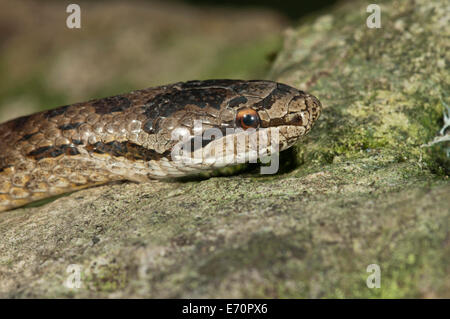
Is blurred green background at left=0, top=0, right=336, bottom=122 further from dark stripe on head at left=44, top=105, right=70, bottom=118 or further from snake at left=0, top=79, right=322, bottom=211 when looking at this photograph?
dark stripe on head at left=44, top=105, right=70, bottom=118

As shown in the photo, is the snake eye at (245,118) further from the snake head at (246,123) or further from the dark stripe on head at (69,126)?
the dark stripe on head at (69,126)

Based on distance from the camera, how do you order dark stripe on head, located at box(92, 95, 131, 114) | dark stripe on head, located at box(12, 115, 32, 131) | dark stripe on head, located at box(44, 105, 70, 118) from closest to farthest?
dark stripe on head, located at box(92, 95, 131, 114)
dark stripe on head, located at box(44, 105, 70, 118)
dark stripe on head, located at box(12, 115, 32, 131)

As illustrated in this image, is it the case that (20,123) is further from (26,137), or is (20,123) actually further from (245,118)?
(245,118)

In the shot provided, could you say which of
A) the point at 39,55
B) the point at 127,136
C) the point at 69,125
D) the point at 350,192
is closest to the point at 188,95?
the point at 127,136

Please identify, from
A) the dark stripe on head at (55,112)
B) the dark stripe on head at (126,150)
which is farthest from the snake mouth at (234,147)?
the dark stripe on head at (55,112)

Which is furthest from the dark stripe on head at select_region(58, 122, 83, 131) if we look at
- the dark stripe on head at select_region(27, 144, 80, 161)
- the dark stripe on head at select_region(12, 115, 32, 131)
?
the dark stripe on head at select_region(12, 115, 32, 131)

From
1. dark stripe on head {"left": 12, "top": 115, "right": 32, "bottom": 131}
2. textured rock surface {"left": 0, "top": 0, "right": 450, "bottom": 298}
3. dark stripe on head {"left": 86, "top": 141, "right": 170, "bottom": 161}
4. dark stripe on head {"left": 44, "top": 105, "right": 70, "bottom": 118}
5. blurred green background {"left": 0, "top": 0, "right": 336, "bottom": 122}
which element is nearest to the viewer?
textured rock surface {"left": 0, "top": 0, "right": 450, "bottom": 298}

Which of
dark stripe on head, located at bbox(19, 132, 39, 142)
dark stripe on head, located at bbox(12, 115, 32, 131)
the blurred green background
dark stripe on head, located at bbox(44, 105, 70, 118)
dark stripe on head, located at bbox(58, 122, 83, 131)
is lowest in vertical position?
dark stripe on head, located at bbox(19, 132, 39, 142)
